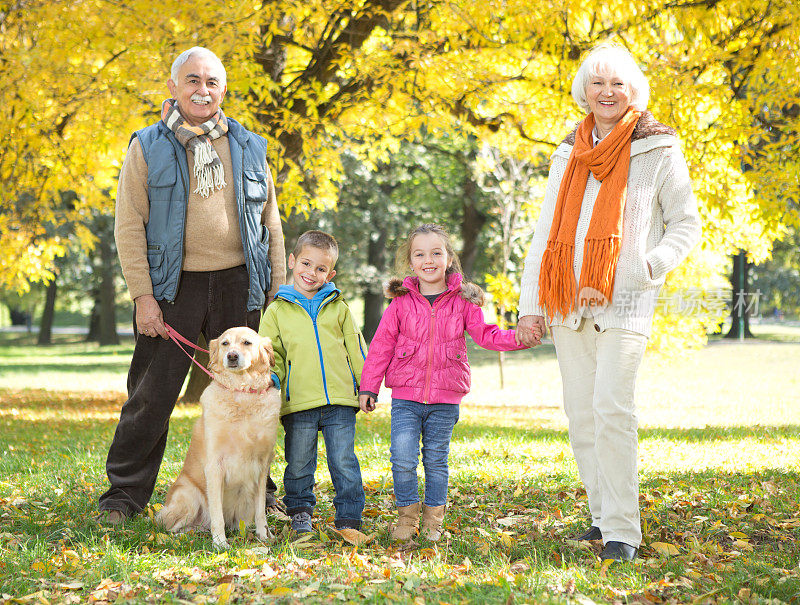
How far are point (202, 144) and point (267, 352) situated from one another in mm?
1198

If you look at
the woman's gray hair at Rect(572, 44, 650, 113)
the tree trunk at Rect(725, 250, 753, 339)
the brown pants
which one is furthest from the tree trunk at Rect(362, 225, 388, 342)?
the woman's gray hair at Rect(572, 44, 650, 113)

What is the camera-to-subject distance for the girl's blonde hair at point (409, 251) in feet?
13.8

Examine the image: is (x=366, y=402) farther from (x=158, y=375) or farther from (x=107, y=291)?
(x=107, y=291)

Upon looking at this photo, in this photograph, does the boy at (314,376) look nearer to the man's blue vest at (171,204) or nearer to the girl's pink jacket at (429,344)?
the girl's pink jacket at (429,344)

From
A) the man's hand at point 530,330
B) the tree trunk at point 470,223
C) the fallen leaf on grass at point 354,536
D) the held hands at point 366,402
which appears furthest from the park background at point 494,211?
the tree trunk at point 470,223

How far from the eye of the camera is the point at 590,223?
3.67 meters

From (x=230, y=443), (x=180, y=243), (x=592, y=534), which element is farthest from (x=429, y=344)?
(x=180, y=243)

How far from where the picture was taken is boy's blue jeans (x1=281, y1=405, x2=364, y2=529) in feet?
13.8

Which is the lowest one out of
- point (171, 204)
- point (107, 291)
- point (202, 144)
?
point (107, 291)

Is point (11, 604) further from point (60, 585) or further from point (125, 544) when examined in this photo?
point (125, 544)

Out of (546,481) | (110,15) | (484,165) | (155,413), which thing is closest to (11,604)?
(155,413)

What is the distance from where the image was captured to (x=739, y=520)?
4.45m

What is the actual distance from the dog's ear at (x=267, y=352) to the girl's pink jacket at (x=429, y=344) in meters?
Answer: 0.49

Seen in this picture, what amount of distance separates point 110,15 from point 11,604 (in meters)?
6.73
